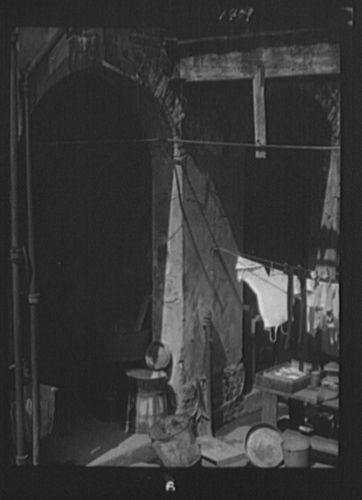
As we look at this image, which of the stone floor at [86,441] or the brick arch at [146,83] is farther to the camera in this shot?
the stone floor at [86,441]

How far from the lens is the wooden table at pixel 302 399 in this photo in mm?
6887

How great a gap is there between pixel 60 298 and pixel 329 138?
298cm

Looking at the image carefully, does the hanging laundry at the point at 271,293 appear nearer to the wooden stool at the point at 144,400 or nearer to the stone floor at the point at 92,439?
the stone floor at the point at 92,439

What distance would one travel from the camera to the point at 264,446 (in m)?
6.89

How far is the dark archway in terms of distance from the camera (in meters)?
6.79

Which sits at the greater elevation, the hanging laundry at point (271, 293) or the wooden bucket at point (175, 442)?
the hanging laundry at point (271, 293)

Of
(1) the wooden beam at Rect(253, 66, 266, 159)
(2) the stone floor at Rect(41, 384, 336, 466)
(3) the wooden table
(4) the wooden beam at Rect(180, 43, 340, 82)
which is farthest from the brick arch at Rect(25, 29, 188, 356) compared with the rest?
(3) the wooden table

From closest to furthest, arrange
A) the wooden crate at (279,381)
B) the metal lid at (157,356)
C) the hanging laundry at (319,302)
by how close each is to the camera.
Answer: the hanging laundry at (319,302)
the wooden crate at (279,381)
the metal lid at (157,356)

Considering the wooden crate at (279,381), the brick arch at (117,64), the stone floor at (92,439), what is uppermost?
the brick arch at (117,64)

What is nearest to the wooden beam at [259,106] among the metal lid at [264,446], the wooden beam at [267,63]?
the wooden beam at [267,63]

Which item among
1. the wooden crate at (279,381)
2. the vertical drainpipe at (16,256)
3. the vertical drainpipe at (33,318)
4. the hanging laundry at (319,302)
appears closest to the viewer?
the vertical drainpipe at (16,256)

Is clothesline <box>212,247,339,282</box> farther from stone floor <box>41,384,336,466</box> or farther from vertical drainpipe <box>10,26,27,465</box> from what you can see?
vertical drainpipe <box>10,26,27,465</box>

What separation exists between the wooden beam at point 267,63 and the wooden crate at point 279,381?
2634 millimetres

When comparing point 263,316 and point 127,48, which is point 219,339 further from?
point 127,48
